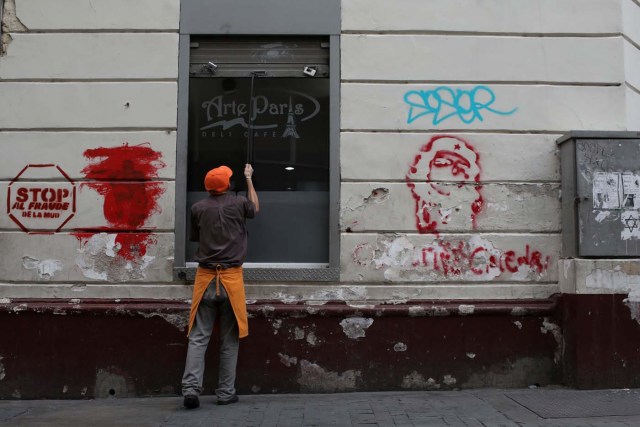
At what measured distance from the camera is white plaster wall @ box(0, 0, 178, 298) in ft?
20.2

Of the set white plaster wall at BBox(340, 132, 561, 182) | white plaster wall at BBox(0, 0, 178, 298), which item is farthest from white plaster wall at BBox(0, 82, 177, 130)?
white plaster wall at BBox(340, 132, 561, 182)

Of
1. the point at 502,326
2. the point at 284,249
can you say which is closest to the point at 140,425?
the point at 284,249

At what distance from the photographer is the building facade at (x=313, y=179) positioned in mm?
6027

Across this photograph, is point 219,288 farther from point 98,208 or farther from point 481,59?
point 481,59

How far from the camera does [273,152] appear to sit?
21.2 feet

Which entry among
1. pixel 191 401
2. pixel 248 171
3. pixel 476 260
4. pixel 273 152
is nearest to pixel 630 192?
pixel 476 260

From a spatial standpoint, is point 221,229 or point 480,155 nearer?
point 221,229

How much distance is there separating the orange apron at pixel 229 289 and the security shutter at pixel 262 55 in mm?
1967

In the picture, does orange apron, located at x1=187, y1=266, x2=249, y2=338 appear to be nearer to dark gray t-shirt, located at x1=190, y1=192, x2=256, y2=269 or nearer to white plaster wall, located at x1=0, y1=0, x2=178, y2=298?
dark gray t-shirt, located at x1=190, y1=192, x2=256, y2=269

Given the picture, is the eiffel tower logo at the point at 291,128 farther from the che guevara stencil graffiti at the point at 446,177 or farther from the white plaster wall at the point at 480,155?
the che guevara stencil graffiti at the point at 446,177

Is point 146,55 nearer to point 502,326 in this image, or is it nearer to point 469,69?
point 469,69

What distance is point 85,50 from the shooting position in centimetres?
630

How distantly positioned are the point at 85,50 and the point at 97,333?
2.54 meters

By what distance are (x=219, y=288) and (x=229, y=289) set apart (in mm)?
80
